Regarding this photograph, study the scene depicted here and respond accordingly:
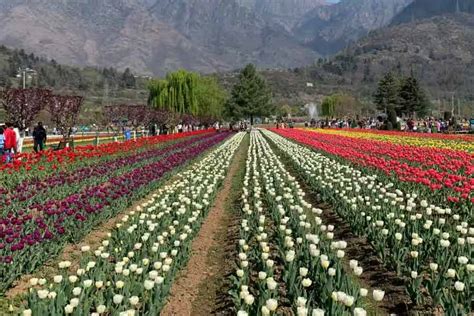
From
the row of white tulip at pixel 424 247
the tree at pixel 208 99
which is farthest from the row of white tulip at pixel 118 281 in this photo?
the tree at pixel 208 99

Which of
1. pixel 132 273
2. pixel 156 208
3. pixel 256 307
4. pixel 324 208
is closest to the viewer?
pixel 256 307

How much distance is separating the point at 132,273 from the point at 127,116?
128ft

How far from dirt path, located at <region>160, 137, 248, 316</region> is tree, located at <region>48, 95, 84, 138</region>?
16787 millimetres

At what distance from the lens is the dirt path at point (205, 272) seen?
18.9ft

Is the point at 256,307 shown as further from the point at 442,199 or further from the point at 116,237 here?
the point at 442,199

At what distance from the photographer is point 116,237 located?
24.4 feet

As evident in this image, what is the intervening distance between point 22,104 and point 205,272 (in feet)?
66.2

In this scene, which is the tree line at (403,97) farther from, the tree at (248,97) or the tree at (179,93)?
the tree at (179,93)

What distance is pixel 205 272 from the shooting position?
22.7ft

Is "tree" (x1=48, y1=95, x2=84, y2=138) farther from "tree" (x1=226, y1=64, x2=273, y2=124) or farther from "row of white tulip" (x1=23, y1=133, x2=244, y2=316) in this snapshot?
"tree" (x1=226, y1=64, x2=273, y2=124)

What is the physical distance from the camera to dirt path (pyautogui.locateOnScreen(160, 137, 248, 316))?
5750 mm

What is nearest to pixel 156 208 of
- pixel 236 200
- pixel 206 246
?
pixel 206 246

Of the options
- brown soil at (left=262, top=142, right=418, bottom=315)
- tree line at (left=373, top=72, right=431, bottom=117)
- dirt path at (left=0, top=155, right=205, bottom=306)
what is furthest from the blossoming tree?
tree line at (left=373, top=72, right=431, bottom=117)

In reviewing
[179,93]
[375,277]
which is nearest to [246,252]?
[375,277]
